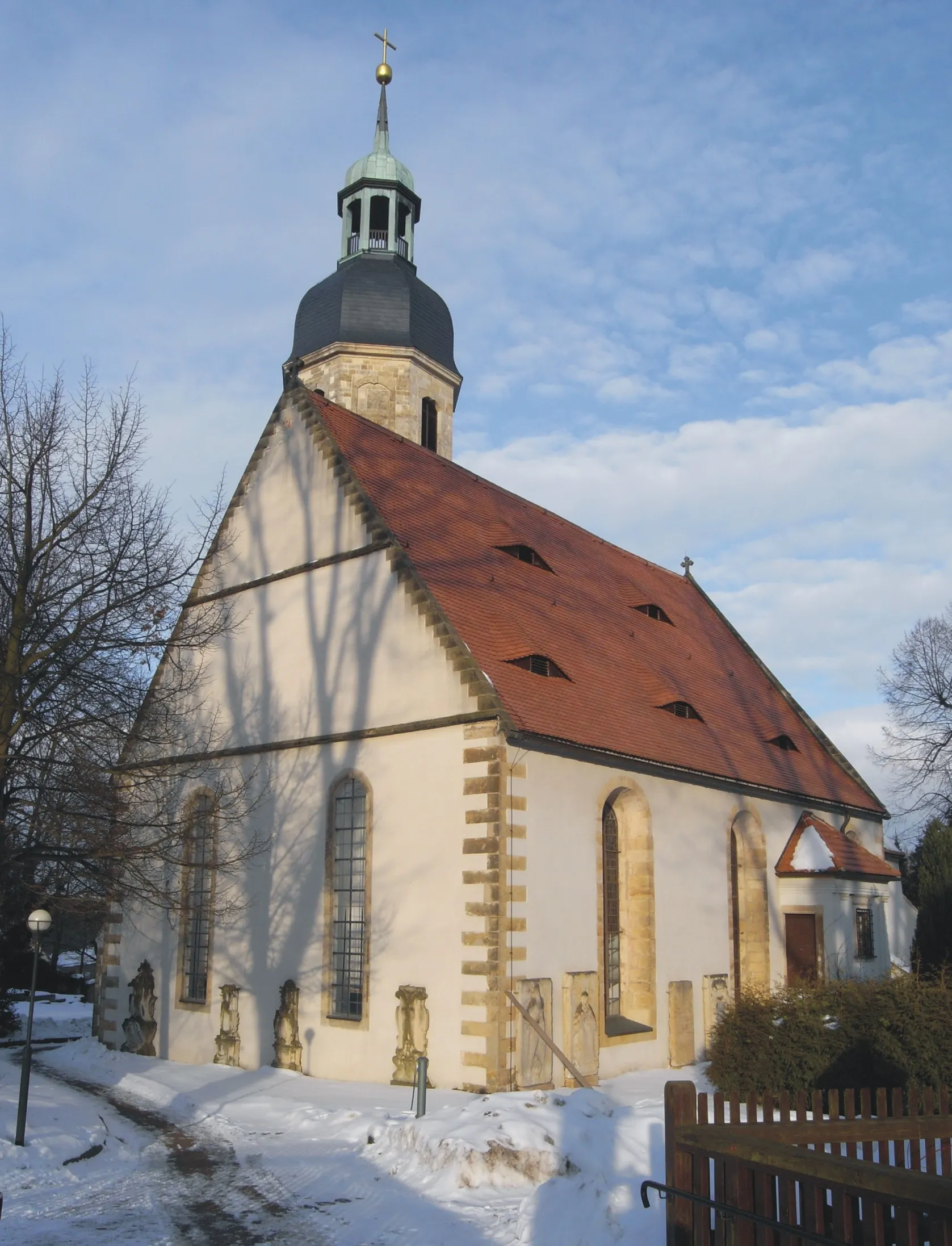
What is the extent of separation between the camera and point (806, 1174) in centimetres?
495

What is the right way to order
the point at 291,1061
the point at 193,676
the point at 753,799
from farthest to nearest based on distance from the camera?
1. the point at 753,799
2. the point at 193,676
3. the point at 291,1061

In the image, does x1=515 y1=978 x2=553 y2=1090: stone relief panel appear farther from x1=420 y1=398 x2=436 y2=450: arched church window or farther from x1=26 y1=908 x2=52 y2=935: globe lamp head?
x1=420 y1=398 x2=436 y2=450: arched church window

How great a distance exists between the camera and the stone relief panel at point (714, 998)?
18281 mm

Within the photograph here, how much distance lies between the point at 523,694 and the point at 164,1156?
7148 millimetres

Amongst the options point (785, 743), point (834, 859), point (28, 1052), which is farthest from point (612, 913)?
point (28, 1052)

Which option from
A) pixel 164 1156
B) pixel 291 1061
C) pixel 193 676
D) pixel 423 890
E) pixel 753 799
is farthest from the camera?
pixel 753 799

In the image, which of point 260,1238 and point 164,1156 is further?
point 164,1156

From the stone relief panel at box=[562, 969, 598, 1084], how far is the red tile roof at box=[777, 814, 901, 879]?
7.30 meters

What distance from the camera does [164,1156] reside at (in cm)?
1134

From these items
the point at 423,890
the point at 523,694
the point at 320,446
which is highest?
the point at 320,446

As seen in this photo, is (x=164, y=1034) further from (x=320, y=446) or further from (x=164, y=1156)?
(x=320, y=446)

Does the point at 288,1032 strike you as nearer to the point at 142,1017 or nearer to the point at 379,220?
the point at 142,1017

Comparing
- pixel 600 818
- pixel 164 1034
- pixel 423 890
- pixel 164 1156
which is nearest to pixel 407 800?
pixel 423 890

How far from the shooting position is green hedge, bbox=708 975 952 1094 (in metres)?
12.4
